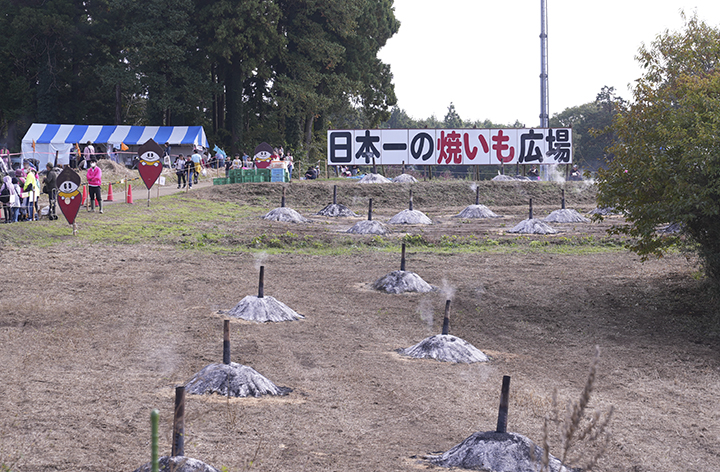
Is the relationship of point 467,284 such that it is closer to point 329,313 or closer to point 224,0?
point 329,313

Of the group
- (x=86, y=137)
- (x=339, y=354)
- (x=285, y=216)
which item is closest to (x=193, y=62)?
(x=86, y=137)

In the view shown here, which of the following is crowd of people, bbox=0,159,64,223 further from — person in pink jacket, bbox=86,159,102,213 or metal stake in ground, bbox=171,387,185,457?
metal stake in ground, bbox=171,387,185,457

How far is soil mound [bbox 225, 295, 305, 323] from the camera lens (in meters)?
13.5

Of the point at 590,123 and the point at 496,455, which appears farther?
the point at 590,123

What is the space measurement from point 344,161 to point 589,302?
28345mm

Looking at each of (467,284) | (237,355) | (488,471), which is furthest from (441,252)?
(488,471)

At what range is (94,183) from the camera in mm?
25656

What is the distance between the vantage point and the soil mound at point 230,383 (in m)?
8.80

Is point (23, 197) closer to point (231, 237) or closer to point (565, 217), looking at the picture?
point (231, 237)

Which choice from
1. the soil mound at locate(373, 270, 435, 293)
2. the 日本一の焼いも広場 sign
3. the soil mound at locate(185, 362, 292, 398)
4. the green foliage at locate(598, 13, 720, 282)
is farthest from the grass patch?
the 日本一の焼いも広場 sign

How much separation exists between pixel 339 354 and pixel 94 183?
17380mm

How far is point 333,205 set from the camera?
32844 mm

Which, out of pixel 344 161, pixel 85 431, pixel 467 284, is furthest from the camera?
pixel 344 161

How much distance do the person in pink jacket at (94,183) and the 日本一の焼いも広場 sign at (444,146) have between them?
19.0 m
